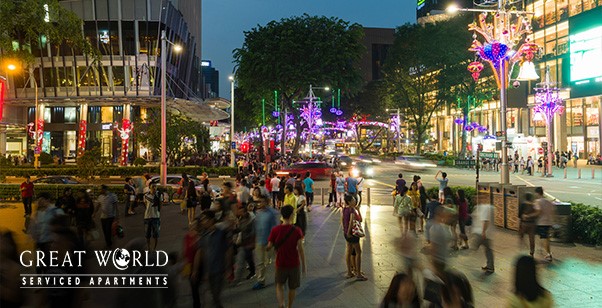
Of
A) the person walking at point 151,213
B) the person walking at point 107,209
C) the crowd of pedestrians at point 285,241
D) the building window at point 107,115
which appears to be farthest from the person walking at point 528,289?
the building window at point 107,115

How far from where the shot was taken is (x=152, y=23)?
55375 millimetres

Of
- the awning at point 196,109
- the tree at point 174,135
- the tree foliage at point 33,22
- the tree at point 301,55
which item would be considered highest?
the tree at point 301,55

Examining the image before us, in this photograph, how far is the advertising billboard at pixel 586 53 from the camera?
56.5ft

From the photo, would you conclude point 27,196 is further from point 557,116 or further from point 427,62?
point 557,116

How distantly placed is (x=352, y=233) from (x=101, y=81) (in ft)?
177

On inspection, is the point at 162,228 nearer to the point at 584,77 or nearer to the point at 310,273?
the point at 310,273

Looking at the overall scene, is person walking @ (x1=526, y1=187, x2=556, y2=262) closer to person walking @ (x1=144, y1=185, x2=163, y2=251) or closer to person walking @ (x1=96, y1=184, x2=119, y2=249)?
person walking @ (x1=144, y1=185, x2=163, y2=251)

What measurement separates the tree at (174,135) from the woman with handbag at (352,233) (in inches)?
1146

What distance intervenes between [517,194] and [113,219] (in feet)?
36.5

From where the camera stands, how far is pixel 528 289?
4750 millimetres

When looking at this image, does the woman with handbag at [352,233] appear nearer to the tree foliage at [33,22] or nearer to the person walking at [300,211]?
the person walking at [300,211]

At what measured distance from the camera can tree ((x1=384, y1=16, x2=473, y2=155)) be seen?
5291 cm

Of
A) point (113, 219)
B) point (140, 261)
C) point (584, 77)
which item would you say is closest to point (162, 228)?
point (113, 219)

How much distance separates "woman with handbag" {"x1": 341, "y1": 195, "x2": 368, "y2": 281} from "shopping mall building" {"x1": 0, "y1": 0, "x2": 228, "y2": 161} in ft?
146
